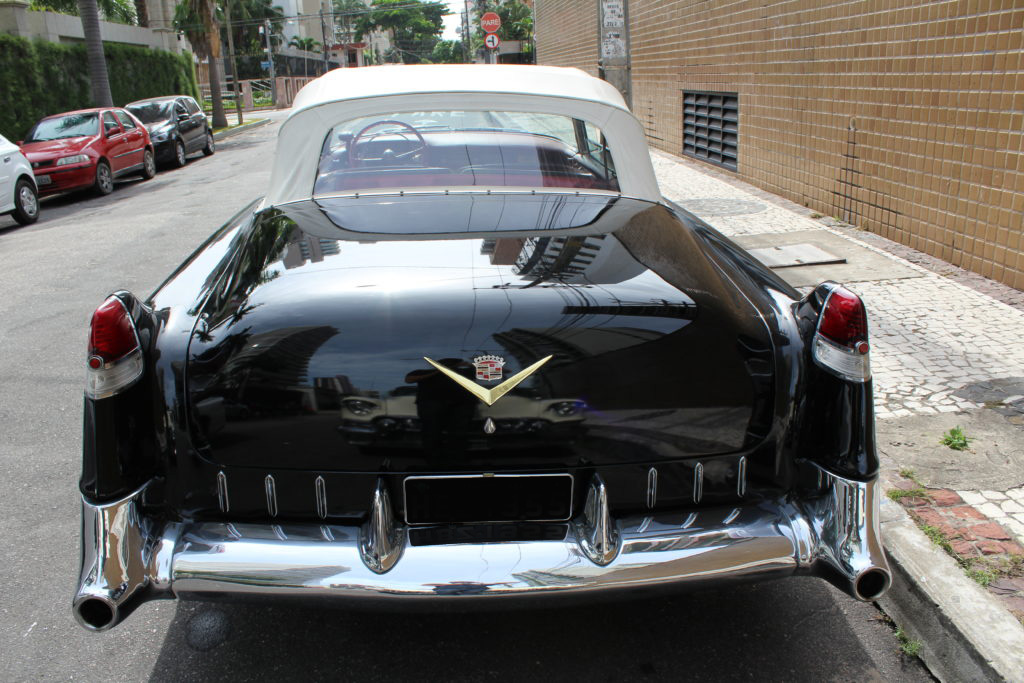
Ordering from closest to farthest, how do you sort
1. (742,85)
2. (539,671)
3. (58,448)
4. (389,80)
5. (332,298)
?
1. (332,298)
2. (539,671)
3. (389,80)
4. (58,448)
5. (742,85)

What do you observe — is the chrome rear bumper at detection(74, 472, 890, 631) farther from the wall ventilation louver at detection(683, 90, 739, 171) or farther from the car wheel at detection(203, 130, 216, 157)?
the car wheel at detection(203, 130, 216, 157)

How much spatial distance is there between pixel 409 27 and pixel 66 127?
129 meters

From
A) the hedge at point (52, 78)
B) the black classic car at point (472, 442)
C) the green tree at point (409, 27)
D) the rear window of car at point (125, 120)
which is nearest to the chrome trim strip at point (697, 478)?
the black classic car at point (472, 442)

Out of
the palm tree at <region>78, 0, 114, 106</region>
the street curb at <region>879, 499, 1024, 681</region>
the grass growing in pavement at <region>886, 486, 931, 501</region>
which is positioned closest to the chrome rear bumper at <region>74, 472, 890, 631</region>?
the street curb at <region>879, 499, 1024, 681</region>

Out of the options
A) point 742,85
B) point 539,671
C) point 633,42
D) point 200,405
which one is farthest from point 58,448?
point 633,42

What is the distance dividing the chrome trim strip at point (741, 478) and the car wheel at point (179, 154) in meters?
18.9

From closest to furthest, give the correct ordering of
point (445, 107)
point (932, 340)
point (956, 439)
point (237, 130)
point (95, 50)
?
point (445, 107)
point (956, 439)
point (932, 340)
point (95, 50)
point (237, 130)

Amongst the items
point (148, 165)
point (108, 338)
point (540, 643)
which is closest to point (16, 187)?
point (148, 165)

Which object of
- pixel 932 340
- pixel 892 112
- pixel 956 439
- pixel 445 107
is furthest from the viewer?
pixel 892 112

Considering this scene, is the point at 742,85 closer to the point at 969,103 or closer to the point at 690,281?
the point at 969,103

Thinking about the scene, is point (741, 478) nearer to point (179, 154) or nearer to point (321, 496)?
point (321, 496)

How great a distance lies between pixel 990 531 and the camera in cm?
321

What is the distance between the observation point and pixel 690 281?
8.66 ft

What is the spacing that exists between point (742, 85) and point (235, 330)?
416 inches
